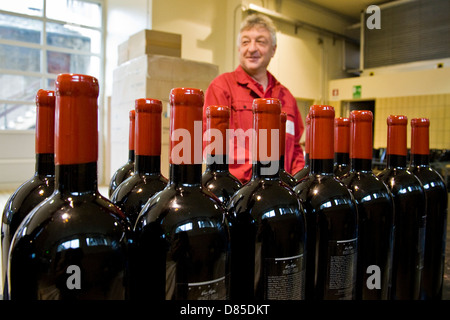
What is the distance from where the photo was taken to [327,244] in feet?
1.87

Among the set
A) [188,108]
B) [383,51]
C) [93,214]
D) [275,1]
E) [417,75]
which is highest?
[275,1]

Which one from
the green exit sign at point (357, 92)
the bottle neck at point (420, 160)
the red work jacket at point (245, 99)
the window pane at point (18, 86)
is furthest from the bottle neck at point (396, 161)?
the window pane at point (18, 86)

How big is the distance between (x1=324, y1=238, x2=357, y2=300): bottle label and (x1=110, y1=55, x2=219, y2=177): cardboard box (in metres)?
2.44

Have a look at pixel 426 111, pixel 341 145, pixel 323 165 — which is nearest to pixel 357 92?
pixel 426 111

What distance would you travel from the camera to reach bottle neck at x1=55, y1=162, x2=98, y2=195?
42 cm

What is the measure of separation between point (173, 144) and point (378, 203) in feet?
1.25

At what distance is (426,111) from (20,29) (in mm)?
5265

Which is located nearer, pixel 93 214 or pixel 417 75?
pixel 93 214

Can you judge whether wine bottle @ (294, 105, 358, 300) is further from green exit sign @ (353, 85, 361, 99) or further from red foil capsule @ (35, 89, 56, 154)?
green exit sign @ (353, 85, 361, 99)

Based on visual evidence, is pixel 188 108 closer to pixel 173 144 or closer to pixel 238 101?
pixel 173 144

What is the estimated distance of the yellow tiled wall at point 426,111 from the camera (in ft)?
13.6

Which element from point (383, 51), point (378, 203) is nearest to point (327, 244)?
point (378, 203)

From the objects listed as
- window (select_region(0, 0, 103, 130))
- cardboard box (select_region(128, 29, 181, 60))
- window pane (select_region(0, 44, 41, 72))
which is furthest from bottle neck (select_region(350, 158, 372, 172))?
window pane (select_region(0, 44, 41, 72))

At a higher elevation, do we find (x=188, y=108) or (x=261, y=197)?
(x=188, y=108)
